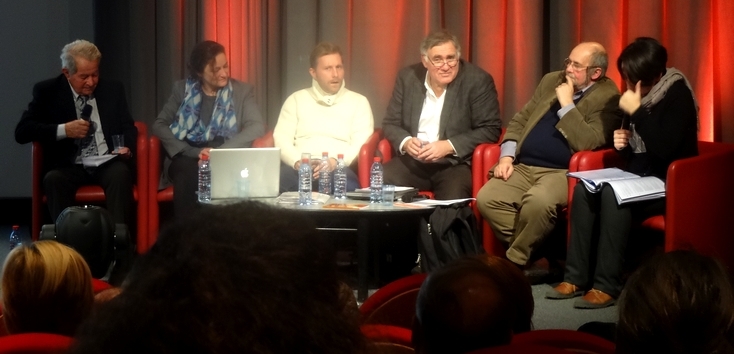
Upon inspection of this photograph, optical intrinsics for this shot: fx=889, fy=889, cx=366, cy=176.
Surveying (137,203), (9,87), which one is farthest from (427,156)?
(9,87)

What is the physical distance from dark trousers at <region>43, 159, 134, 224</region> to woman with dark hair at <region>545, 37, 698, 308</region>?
2.29 m

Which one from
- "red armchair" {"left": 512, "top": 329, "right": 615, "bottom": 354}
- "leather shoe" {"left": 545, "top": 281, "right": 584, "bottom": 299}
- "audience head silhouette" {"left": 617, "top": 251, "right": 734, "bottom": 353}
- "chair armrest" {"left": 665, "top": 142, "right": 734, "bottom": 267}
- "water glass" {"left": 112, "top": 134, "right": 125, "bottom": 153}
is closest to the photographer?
"audience head silhouette" {"left": 617, "top": 251, "right": 734, "bottom": 353}

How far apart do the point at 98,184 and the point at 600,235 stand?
8.76ft

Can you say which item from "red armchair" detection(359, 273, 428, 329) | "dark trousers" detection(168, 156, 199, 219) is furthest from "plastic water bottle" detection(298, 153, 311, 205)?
"red armchair" detection(359, 273, 428, 329)

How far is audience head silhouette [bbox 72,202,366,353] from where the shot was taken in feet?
2.02

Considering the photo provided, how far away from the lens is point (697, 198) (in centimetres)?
401

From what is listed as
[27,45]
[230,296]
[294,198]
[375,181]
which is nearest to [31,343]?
[230,296]

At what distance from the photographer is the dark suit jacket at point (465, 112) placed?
4.85 meters

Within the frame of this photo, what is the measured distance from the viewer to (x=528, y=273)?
4652mm

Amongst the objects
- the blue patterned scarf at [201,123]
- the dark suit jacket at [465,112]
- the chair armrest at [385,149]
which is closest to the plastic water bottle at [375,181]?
the chair armrest at [385,149]

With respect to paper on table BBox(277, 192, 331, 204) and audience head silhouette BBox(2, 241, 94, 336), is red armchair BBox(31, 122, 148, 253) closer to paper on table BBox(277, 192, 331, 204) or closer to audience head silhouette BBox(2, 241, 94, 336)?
paper on table BBox(277, 192, 331, 204)

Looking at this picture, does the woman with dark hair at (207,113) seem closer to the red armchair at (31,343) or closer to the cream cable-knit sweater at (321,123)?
the cream cable-knit sweater at (321,123)

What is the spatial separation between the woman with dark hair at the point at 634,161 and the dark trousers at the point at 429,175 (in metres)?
0.74

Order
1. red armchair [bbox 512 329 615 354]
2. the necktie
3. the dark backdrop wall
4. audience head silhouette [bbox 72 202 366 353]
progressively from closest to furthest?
audience head silhouette [bbox 72 202 366 353]
red armchair [bbox 512 329 615 354]
the necktie
the dark backdrop wall
